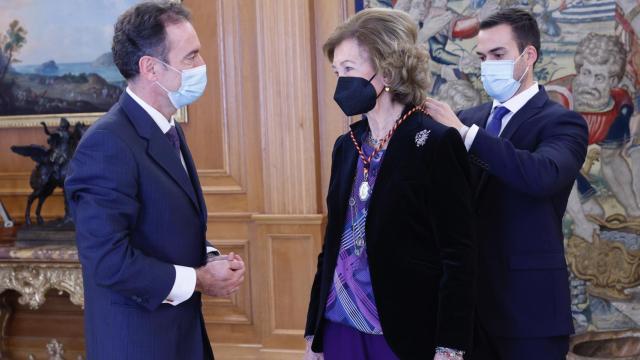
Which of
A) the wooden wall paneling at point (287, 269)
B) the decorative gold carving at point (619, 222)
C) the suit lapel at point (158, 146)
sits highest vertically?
the suit lapel at point (158, 146)

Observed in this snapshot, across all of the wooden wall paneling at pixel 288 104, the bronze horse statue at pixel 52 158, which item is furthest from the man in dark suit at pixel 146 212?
the bronze horse statue at pixel 52 158

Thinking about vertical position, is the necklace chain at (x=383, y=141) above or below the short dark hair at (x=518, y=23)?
below

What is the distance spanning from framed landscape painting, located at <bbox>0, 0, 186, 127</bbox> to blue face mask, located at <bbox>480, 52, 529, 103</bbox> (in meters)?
3.45

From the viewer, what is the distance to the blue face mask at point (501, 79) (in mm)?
2879

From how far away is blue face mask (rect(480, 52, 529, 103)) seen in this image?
9.45 feet

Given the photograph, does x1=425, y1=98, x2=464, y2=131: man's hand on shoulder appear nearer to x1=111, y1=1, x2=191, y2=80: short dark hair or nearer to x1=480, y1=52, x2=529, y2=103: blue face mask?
x1=480, y1=52, x2=529, y2=103: blue face mask

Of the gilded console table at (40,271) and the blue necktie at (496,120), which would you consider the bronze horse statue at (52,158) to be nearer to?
the gilded console table at (40,271)

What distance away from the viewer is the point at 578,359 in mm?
3248

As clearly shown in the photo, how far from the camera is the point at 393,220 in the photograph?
226 cm

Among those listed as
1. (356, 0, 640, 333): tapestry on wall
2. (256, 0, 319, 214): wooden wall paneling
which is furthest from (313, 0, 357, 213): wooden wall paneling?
(356, 0, 640, 333): tapestry on wall

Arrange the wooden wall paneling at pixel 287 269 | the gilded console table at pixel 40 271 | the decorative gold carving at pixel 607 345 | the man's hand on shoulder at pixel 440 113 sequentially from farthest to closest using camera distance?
1. the wooden wall paneling at pixel 287 269
2. the gilded console table at pixel 40 271
3. the decorative gold carving at pixel 607 345
4. the man's hand on shoulder at pixel 440 113

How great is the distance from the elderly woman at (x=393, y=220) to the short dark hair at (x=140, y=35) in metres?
0.57

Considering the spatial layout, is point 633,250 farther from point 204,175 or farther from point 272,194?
point 204,175

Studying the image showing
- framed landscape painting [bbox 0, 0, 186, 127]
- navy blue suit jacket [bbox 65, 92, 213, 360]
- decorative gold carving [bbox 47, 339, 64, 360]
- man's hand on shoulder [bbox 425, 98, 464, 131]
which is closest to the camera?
navy blue suit jacket [bbox 65, 92, 213, 360]
